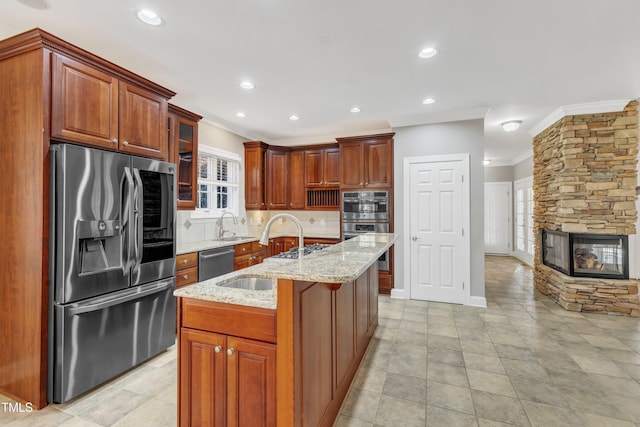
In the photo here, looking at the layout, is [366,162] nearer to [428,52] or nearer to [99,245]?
[428,52]

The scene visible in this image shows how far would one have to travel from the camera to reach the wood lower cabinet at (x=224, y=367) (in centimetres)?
144

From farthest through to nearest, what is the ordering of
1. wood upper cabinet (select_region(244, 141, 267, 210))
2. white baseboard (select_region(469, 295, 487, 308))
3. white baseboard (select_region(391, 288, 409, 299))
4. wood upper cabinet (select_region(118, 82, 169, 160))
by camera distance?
wood upper cabinet (select_region(244, 141, 267, 210)) < white baseboard (select_region(391, 288, 409, 299)) < white baseboard (select_region(469, 295, 487, 308)) < wood upper cabinet (select_region(118, 82, 169, 160))

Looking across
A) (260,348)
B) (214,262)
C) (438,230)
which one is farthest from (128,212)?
(438,230)

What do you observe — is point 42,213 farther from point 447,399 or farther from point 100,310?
point 447,399

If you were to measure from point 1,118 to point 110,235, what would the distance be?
1.13m

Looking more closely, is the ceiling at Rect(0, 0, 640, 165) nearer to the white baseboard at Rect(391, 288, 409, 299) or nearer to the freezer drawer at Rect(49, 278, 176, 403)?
the freezer drawer at Rect(49, 278, 176, 403)

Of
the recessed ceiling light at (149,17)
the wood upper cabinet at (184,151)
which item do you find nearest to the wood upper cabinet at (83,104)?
the recessed ceiling light at (149,17)

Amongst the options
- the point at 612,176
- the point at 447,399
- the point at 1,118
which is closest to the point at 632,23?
the point at 612,176

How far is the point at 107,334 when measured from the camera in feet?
7.47

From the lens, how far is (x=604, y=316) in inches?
149

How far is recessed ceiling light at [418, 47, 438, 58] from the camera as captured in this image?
256 centimetres

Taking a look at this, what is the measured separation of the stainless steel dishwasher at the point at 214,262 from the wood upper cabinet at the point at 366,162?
215 centimetres

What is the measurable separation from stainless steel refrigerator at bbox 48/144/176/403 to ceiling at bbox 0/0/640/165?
100 centimetres

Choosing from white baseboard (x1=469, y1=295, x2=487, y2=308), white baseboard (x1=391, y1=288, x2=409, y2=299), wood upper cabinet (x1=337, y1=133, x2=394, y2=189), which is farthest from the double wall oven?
white baseboard (x1=469, y1=295, x2=487, y2=308)
